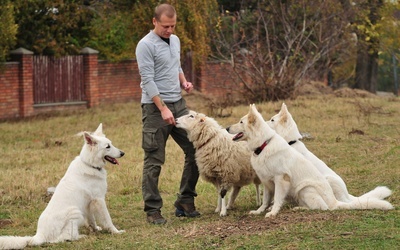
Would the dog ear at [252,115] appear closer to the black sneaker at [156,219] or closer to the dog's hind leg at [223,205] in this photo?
the dog's hind leg at [223,205]

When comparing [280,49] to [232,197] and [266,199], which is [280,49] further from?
[266,199]

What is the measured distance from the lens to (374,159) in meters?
12.9

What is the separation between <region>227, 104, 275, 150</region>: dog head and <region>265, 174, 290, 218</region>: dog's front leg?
48cm

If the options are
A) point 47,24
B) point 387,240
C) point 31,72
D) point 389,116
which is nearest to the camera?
point 387,240

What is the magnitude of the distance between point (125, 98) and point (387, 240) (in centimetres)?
2331

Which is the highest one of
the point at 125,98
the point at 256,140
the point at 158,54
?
the point at 158,54

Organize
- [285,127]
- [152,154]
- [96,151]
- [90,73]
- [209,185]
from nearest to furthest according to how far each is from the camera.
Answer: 1. [96,151]
2. [152,154]
3. [285,127]
4. [209,185]
5. [90,73]

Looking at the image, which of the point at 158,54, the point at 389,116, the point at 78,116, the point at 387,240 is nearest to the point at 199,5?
the point at 78,116

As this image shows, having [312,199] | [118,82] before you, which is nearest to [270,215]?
[312,199]

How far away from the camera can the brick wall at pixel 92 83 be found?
24062mm

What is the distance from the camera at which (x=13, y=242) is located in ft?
26.0

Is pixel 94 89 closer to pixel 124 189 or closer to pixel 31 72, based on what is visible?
pixel 31 72

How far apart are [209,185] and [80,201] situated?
3.67 m

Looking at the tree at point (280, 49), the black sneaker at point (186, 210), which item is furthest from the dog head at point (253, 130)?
the tree at point (280, 49)
